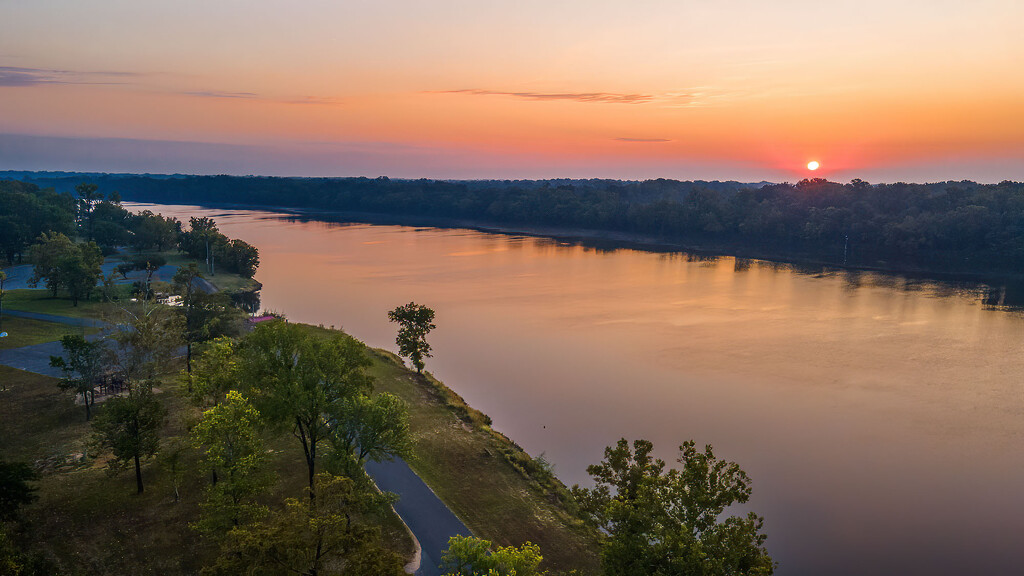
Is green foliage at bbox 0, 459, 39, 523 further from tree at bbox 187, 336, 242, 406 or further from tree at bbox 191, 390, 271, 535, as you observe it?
tree at bbox 187, 336, 242, 406

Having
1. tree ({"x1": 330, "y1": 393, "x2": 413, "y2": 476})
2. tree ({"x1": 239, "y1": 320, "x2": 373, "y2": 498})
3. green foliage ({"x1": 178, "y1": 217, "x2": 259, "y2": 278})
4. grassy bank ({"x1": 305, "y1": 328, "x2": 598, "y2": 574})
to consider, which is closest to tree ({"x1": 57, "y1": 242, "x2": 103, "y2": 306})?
green foliage ({"x1": 178, "y1": 217, "x2": 259, "y2": 278})

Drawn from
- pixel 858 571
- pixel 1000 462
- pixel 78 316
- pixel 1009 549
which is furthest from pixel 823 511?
pixel 78 316

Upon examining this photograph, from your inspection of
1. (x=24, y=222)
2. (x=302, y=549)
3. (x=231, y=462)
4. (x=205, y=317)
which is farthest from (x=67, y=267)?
(x=302, y=549)

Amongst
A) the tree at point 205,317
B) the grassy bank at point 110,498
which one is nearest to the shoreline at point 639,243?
the tree at point 205,317

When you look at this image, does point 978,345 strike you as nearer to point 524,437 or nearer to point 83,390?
point 524,437

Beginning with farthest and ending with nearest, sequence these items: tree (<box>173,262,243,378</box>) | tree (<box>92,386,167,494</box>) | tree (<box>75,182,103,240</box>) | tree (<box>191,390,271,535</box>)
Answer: tree (<box>75,182,103,240</box>) < tree (<box>173,262,243,378</box>) < tree (<box>92,386,167,494</box>) < tree (<box>191,390,271,535</box>)

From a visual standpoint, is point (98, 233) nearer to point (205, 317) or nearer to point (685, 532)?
point (205, 317)

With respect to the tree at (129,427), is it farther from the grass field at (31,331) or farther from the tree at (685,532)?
the grass field at (31,331)
